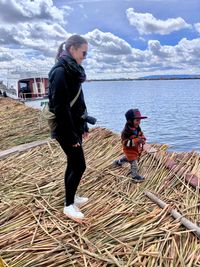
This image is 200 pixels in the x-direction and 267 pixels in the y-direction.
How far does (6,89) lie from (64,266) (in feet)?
107

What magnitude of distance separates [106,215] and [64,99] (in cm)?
157

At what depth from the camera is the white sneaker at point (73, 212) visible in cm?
452

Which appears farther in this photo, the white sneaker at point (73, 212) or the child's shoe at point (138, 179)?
the child's shoe at point (138, 179)

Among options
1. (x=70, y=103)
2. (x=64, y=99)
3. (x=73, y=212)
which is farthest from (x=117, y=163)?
(x=64, y=99)

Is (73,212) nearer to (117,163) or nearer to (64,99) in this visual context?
(64,99)

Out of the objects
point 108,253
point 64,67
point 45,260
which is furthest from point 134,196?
point 64,67

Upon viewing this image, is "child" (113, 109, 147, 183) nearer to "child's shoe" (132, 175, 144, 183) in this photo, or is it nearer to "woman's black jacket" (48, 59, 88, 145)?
"child's shoe" (132, 175, 144, 183)

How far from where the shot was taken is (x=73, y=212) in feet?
14.9

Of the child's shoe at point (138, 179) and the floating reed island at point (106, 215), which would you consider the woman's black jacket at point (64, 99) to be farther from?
the child's shoe at point (138, 179)

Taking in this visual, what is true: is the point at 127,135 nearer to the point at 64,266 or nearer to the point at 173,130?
the point at 64,266

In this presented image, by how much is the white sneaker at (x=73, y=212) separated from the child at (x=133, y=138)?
133 centimetres

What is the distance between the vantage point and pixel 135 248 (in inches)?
154

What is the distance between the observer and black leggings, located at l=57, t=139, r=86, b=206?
4.33 meters

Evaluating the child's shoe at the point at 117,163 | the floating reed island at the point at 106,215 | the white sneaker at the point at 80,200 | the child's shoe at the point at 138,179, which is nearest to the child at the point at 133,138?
the child's shoe at the point at 138,179
